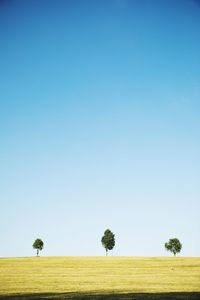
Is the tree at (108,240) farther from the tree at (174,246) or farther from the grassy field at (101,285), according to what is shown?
the grassy field at (101,285)

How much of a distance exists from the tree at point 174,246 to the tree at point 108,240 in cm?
2661

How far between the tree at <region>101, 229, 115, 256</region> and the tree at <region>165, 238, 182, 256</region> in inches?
1048

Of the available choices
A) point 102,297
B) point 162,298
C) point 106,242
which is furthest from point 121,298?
point 106,242

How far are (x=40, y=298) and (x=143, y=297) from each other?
678 cm

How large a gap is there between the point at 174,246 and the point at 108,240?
103 feet

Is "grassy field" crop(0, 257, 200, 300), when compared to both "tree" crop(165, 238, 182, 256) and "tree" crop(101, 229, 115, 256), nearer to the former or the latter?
"tree" crop(101, 229, 115, 256)

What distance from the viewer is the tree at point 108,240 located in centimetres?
14552

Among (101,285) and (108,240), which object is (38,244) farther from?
(101,285)

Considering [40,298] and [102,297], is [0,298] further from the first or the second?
[102,297]

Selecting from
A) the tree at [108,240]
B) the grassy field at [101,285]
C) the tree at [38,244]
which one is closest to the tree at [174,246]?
the tree at [108,240]

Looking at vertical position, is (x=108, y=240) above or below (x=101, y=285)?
above

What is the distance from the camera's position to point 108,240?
146 meters

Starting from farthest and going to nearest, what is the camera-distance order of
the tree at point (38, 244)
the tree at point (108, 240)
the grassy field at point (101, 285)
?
the tree at point (38, 244) → the tree at point (108, 240) → the grassy field at point (101, 285)


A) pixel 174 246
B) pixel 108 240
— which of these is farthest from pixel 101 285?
pixel 174 246
